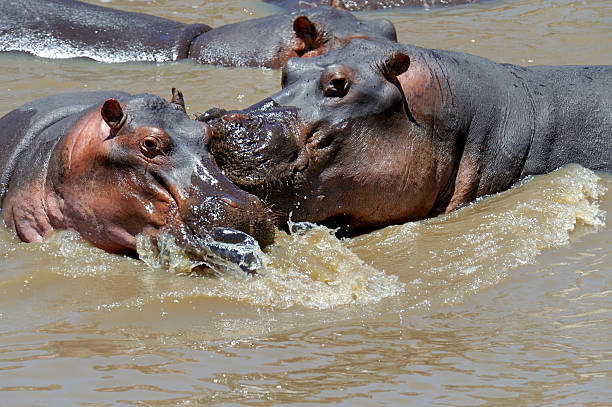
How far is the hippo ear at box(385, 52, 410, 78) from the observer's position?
5277 millimetres

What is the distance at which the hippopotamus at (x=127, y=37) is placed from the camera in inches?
389

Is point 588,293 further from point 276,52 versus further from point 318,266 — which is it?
point 276,52

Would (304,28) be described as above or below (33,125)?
above

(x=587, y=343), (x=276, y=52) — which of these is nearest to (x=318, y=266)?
(x=587, y=343)

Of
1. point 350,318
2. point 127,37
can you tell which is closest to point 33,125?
point 350,318

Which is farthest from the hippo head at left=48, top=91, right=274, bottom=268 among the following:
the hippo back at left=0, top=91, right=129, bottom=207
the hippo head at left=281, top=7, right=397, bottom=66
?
the hippo head at left=281, top=7, right=397, bottom=66

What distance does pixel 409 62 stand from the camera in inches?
209

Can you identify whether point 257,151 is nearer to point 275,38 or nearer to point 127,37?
point 275,38

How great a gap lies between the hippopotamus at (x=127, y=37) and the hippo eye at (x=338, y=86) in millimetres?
4530

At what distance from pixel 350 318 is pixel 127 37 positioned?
705 cm

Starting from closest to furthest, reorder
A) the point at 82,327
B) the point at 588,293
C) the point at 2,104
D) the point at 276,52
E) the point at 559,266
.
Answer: the point at 82,327 → the point at 588,293 → the point at 559,266 → the point at 2,104 → the point at 276,52

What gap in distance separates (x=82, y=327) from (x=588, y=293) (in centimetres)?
208

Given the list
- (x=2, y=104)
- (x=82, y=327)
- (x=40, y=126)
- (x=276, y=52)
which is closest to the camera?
(x=82, y=327)

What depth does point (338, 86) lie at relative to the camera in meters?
5.16
